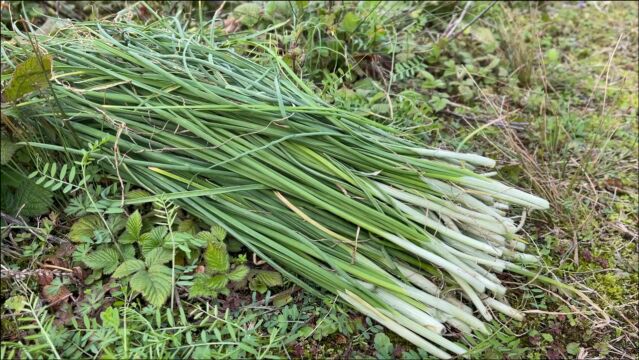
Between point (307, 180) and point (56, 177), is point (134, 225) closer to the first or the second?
point (56, 177)

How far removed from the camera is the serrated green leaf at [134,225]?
1416 millimetres

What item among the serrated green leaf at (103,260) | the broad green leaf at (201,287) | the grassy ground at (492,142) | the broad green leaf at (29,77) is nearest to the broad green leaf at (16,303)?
the grassy ground at (492,142)

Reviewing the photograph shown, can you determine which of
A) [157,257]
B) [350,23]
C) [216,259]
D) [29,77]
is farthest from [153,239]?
[350,23]

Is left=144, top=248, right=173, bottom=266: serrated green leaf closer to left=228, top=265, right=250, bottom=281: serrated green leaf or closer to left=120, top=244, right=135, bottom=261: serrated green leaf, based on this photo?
left=120, top=244, right=135, bottom=261: serrated green leaf

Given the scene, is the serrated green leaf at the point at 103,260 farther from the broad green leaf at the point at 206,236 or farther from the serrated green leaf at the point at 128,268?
the broad green leaf at the point at 206,236

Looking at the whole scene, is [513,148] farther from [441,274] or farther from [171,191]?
[171,191]

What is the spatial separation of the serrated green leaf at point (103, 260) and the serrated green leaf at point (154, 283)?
3.8 inches

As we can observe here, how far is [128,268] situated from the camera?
4.41 ft

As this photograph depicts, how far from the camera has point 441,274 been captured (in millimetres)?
1395

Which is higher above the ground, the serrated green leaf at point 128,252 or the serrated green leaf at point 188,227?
the serrated green leaf at point 188,227

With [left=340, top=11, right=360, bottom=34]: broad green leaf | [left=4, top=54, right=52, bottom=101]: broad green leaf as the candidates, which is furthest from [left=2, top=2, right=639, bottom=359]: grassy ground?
[left=4, top=54, right=52, bottom=101]: broad green leaf

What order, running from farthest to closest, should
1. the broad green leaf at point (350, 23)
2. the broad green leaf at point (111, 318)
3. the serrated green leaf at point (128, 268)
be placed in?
the broad green leaf at point (350, 23) < the serrated green leaf at point (128, 268) < the broad green leaf at point (111, 318)

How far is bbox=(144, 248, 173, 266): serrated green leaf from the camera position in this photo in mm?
1363

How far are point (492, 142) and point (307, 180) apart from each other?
2.56 ft
